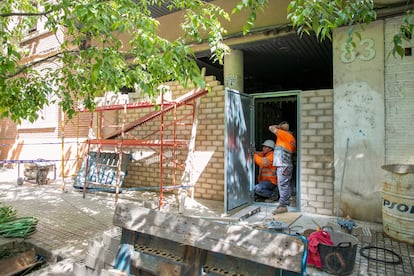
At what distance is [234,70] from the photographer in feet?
21.9

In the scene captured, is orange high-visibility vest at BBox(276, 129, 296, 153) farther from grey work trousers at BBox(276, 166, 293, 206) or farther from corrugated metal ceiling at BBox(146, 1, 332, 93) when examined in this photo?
corrugated metal ceiling at BBox(146, 1, 332, 93)

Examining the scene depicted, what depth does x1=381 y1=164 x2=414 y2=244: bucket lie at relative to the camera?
4.17 metres

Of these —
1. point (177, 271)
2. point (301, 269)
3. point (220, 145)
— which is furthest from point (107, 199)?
point (301, 269)

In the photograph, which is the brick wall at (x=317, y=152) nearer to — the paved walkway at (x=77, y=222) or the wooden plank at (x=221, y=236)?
the paved walkway at (x=77, y=222)

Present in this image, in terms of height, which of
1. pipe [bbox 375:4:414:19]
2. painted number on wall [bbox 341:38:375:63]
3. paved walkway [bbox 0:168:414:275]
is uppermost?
pipe [bbox 375:4:414:19]

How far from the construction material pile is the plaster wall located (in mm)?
5512

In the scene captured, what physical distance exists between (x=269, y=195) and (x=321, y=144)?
1791mm

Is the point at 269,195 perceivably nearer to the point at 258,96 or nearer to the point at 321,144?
the point at 321,144

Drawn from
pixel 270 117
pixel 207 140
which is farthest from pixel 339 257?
pixel 270 117

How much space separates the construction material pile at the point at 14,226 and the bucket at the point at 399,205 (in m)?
5.83

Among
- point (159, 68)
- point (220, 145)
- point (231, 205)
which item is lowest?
point (231, 205)

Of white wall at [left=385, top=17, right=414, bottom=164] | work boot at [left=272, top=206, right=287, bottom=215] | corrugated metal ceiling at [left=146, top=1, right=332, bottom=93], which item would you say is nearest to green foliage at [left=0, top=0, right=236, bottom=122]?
corrugated metal ceiling at [left=146, top=1, right=332, bottom=93]

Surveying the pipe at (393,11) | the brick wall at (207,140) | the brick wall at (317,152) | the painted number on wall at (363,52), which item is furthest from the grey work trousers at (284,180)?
the pipe at (393,11)

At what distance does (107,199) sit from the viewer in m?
7.02
